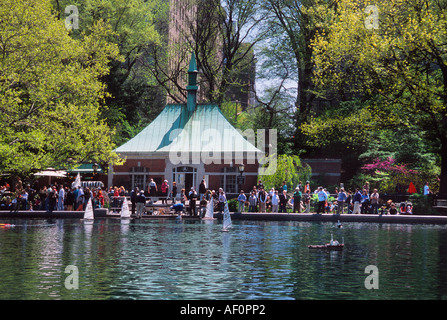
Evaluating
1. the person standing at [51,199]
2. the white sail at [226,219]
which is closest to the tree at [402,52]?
the white sail at [226,219]

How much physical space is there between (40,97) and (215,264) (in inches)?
973

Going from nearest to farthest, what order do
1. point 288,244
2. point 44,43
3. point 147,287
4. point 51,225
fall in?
point 147,287 < point 288,244 < point 51,225 < point 44,43

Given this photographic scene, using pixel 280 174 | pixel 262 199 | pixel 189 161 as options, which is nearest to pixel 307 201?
pixel 262 199

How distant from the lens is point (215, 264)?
16734mm

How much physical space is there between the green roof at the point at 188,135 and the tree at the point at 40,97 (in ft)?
32.7

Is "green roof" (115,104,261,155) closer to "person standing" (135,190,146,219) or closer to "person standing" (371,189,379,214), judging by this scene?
"person standing" (371,189,379,214)

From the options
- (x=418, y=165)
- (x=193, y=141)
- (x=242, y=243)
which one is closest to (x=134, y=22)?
(x=193, y=141)

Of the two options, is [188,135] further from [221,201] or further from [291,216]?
[291,216]

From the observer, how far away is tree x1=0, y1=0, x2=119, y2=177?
3684 cm

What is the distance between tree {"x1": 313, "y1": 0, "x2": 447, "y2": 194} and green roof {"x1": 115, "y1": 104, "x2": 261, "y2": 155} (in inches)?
495

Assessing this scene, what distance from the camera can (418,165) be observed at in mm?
46500

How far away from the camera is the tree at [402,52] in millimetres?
37347

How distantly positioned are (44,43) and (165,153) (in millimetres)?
15065
